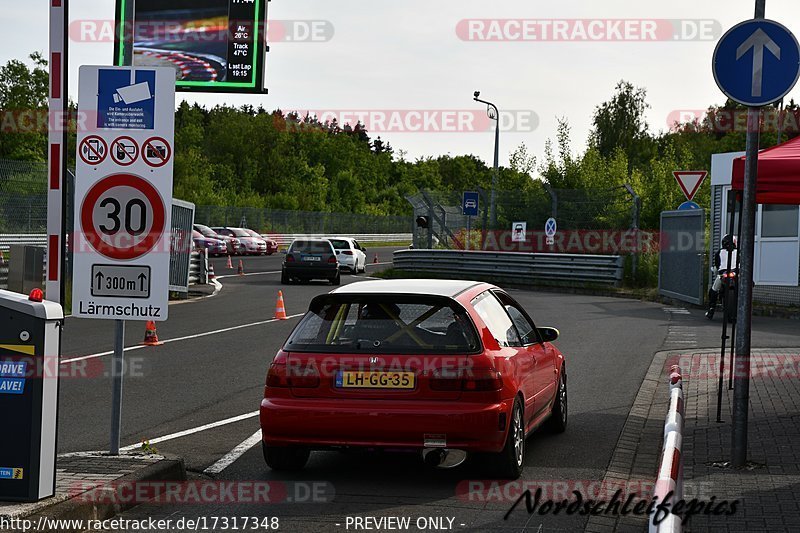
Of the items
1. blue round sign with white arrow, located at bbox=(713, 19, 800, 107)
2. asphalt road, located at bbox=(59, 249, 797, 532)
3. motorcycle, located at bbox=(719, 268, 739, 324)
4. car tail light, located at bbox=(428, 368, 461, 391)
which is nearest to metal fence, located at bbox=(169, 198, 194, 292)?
asphalt road, located at bbox=(59, 249, 797, 532)

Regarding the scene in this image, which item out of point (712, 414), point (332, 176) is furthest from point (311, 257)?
point (332, 176)

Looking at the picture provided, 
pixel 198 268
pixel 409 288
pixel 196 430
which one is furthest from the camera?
pixel 198 268

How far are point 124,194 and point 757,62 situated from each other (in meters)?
4.52

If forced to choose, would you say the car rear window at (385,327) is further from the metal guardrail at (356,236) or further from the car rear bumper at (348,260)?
the metal guardrail at (356,236)

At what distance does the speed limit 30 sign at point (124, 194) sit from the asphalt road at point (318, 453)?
53.2 inches

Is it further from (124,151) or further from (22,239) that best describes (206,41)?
(22,239)

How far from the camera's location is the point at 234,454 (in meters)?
8.45

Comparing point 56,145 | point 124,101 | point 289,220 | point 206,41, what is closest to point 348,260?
point 206,41

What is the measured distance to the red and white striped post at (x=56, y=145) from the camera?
700 cm

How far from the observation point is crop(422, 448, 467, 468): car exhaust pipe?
8.03 metres

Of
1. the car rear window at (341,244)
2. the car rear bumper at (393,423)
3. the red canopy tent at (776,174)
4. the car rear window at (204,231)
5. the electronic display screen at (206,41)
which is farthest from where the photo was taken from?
the car rear window at (204,231)

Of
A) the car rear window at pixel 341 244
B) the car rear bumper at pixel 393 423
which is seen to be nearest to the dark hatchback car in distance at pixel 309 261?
the car rear window at pixel 341 244

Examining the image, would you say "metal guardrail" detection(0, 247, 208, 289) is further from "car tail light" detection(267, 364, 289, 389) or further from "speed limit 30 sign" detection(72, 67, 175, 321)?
"car tail light" detection(267, 364, 289, 389)

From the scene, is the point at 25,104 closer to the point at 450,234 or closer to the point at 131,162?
the point at 450,234
